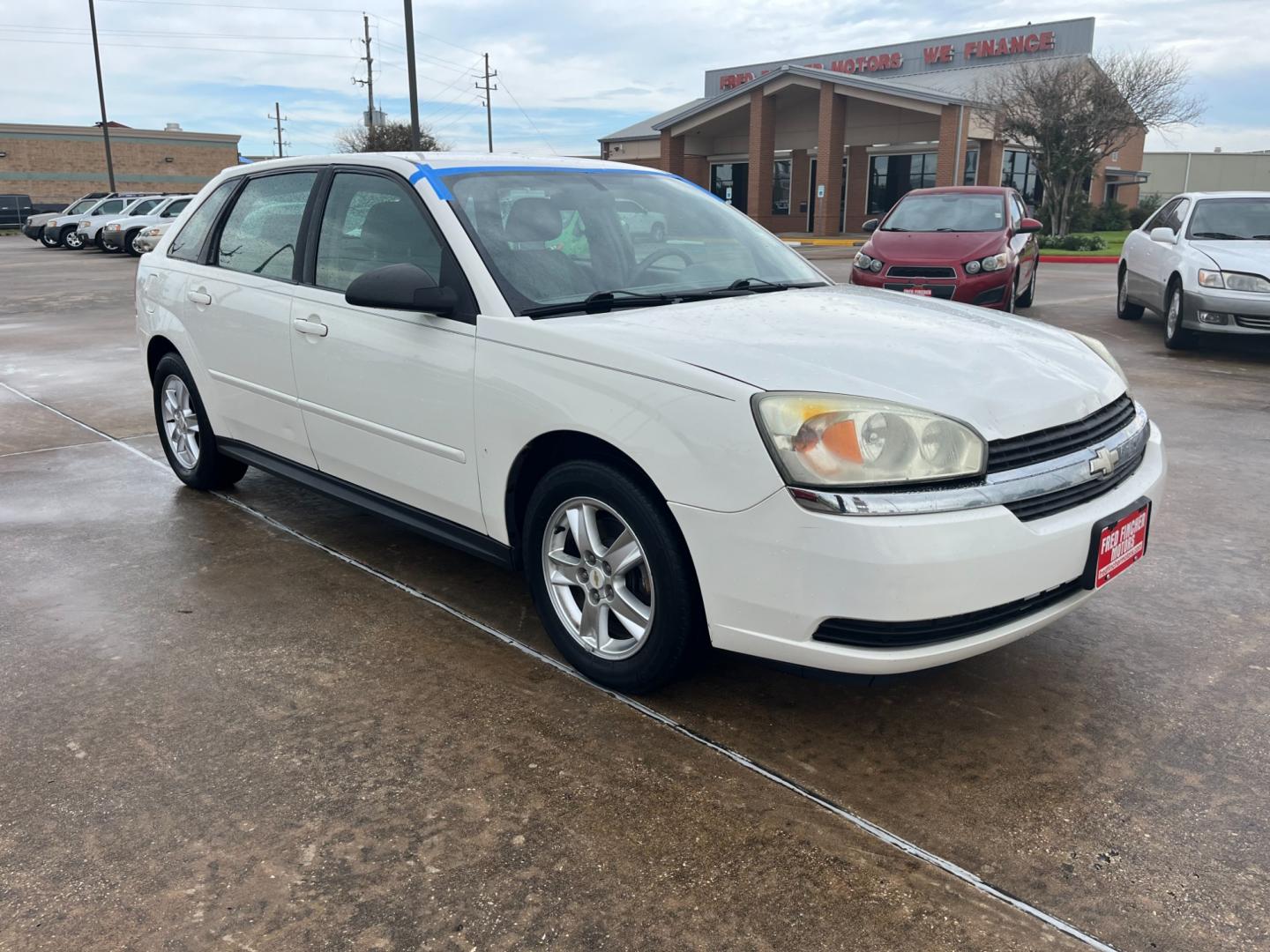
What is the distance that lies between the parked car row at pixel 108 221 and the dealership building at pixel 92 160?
29.3 metres

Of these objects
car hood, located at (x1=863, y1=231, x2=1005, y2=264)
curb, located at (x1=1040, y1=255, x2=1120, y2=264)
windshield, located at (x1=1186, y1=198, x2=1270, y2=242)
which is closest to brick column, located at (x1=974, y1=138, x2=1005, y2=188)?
curb, located at (x1=1040, y1=255, x2=1120, y2=264)

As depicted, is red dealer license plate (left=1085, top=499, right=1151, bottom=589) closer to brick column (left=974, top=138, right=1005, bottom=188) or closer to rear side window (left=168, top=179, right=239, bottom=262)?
rear side window (left=168, top=179, right=239, bottom=262)

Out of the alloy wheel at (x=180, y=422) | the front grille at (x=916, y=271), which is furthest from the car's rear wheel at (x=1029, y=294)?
the alloy wheel at (x=180, y=422)

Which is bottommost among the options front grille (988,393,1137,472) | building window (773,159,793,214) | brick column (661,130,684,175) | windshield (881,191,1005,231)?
front grille (988,393,1137,472)

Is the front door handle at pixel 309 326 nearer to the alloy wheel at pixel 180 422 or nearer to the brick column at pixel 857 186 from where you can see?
the alloy wheel at pixel 180 422

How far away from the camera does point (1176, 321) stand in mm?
9844

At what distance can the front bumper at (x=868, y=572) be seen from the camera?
2.54 meters

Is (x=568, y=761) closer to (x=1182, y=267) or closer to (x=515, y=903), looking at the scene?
(x=515, y=903)

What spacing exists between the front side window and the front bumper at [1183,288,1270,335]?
26.8 feet

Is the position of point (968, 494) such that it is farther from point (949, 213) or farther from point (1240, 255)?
point (949, 213)

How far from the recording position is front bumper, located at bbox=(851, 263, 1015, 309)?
10.6 meters

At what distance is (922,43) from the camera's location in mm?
44844

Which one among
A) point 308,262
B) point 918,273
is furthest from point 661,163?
point 308,262

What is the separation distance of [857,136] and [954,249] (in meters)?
28.6
